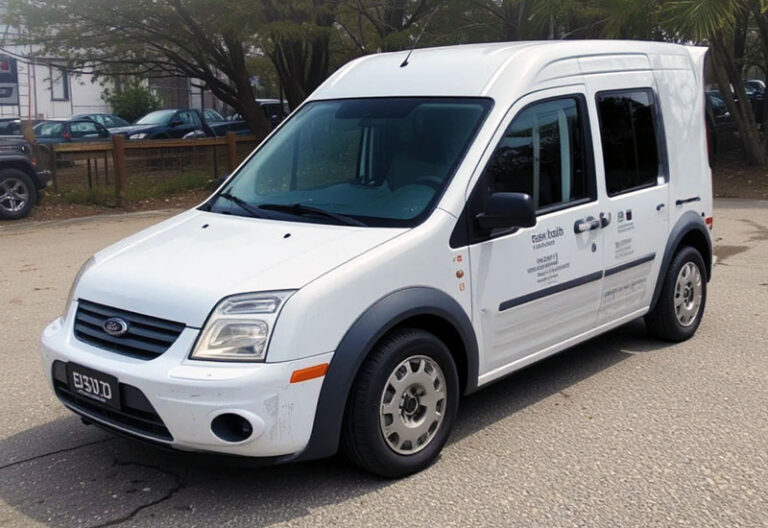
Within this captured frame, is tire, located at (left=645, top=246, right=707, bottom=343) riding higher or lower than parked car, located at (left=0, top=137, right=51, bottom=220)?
lower

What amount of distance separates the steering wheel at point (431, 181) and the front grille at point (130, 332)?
1.41 metres

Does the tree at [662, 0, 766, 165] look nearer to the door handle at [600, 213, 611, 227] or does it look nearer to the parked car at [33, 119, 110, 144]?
the door handle at [600, 213, 611, 227]

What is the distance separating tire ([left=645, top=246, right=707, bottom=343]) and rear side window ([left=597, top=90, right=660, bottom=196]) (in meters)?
0.69

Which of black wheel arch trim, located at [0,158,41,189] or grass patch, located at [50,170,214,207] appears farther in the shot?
grass patch, located at [50,170,214,207]

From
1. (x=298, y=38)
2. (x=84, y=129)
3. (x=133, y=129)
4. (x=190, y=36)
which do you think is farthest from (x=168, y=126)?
(x=298, y=38)

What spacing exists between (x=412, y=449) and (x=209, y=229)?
150cm

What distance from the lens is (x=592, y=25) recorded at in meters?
16.4

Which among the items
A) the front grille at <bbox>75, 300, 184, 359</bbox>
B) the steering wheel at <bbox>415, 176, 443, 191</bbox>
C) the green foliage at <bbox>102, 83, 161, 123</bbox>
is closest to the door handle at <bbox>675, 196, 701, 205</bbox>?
the steering wheel at <bbox>415, 176, 443, 191</bbox>

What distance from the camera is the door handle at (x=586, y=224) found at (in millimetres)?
4949

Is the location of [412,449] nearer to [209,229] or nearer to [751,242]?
[209,229]

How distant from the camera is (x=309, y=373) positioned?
11.9 feet

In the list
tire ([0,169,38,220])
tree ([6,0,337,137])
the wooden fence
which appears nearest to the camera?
tire ([0,169,38,220])

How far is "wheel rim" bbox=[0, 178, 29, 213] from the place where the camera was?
1373cm

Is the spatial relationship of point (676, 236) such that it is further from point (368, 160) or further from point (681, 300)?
point (368, 160)
